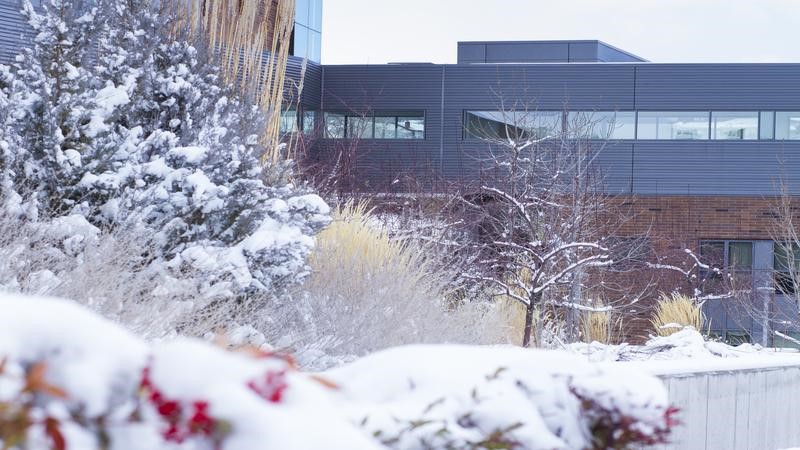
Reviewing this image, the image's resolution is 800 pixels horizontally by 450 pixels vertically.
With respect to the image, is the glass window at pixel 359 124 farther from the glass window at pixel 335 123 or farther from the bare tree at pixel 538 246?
the bare tree at pixel 538 246

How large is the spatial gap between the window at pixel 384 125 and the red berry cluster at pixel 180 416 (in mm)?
25965

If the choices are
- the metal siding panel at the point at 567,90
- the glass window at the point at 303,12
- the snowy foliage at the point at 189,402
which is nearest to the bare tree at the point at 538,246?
the snowy foliage at the point at 189,402

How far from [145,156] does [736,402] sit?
482cm

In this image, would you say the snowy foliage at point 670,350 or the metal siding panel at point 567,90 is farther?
the metal siding panel at point 567,90

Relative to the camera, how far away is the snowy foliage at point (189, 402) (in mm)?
1933

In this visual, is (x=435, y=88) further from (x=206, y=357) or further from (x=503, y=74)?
(x=206, y=357)

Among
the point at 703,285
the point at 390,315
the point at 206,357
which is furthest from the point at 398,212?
the point at 206,357

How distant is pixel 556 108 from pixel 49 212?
2030cm

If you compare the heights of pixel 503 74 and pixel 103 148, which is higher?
pixel 503 74

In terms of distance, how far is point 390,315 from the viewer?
856 centimetres

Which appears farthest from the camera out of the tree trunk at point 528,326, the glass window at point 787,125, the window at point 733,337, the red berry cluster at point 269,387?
the glass window at point 787,125

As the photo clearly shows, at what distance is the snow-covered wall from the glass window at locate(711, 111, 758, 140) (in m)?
18.6

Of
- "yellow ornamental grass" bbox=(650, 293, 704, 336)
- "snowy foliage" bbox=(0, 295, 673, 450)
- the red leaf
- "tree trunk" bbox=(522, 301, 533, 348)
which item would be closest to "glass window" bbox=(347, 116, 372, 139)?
"yellow ornamental grass" bbox=(650, 293, 704, 336)

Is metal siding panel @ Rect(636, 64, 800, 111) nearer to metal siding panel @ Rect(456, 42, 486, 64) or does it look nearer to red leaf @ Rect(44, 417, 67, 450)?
metal siding panel @ Rect(456, 42, 486, 64)
